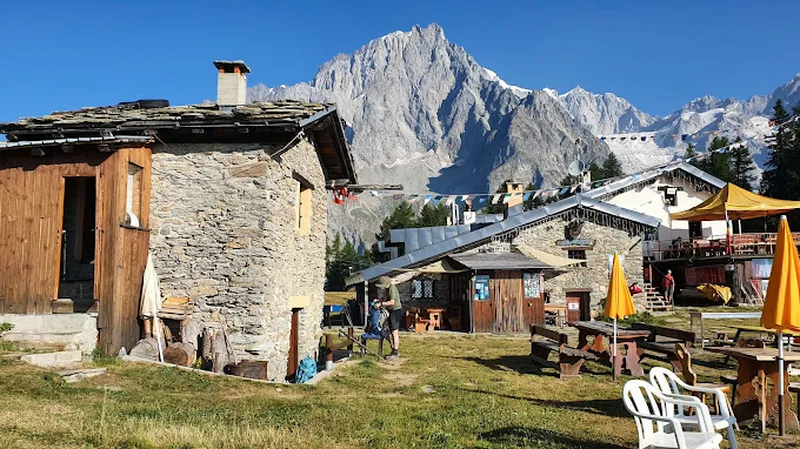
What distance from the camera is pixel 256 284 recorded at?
9.68m

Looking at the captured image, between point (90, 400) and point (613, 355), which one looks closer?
point (90, 400)

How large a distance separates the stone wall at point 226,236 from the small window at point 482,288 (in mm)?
10738

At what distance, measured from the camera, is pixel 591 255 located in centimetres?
2373

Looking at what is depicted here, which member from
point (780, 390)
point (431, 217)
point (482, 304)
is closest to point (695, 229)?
point (482, 304)

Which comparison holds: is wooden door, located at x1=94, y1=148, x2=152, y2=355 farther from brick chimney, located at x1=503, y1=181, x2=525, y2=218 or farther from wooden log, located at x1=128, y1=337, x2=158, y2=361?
brick chimney, located at x1=503, y1=181, x2=525, y2=218

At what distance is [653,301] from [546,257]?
7.55 meters

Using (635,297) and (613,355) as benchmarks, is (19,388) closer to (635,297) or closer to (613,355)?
(613,355)

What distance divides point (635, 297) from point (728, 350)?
1797 centimetres

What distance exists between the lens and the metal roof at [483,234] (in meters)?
21.3

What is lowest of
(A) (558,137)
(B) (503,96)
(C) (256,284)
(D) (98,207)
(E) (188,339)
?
(E) (188,339)

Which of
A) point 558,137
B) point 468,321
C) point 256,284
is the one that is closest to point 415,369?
point 256,284

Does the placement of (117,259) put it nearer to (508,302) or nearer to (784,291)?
(784,291)

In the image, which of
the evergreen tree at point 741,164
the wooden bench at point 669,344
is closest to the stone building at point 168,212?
the wooden bench at point 669,344

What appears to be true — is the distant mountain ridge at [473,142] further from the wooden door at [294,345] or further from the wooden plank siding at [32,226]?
the wooden plank siding at [32,226]
